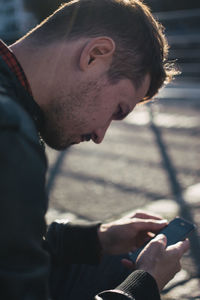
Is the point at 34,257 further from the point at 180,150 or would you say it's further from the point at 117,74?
the point at 180,150

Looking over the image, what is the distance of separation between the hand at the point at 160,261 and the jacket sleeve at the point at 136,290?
0.24 feet

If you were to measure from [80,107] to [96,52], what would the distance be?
237mm

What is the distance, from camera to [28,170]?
1193 mm

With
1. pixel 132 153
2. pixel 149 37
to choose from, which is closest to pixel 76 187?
pixel 132 153

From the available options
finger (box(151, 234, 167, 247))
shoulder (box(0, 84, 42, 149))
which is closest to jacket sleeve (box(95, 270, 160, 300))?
finger (box(151, 234, 167, 247))

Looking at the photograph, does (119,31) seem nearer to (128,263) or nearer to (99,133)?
(99,133)

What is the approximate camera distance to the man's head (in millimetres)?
1716

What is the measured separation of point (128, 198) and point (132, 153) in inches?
46.3

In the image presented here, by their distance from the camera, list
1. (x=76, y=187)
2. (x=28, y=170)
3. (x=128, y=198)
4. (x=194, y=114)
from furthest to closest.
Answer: (x=194, y=114) < (x=76, y=187) < (x=128, y=198) < (x=28, y=170)

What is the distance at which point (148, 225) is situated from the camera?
2139mm

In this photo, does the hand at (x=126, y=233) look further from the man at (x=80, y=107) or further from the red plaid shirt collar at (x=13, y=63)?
the red plaid shirt collar at (x=13, y=63)

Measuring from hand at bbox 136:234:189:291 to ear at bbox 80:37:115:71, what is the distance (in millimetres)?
791

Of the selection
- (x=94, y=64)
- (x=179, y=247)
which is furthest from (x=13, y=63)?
(x=179, y=247)

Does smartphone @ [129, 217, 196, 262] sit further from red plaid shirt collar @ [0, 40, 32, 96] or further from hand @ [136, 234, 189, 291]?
red plaid shirt collar @ [0, 40, 32, 96]
